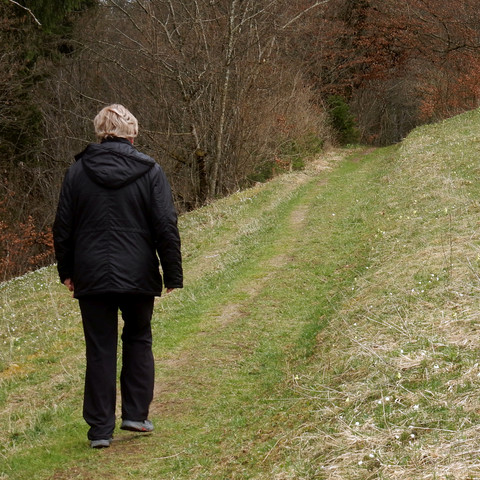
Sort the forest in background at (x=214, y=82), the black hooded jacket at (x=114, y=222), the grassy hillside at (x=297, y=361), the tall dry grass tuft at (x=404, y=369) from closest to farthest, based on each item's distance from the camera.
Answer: the tall dry grass tuft at (x=404, y=369) → the grassy hillside at (x=297, y=361) → the black hooded jacket at (x=114, y=222) → the forest in background at (x=214, y=82)

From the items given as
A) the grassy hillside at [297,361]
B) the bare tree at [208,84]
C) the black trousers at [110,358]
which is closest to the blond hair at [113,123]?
the black trousers at [110,358]

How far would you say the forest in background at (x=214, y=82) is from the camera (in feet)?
67.2

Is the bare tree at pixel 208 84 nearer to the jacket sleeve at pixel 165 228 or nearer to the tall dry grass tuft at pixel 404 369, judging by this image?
the tall dry grass tuft at pixel 404 369

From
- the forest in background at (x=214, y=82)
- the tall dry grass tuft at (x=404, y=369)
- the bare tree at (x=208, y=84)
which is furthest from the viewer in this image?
the forest in background at (x=214, y=82)

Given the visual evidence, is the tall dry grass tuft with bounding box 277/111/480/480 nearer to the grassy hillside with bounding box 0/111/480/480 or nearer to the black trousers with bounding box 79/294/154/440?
the grassy hillside with bounding box 0/111/480/480

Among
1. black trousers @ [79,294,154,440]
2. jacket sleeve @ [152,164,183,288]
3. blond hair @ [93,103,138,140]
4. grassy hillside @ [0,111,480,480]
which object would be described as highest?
blond hair @ [93,103,138,140]

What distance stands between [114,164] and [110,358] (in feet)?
4.45

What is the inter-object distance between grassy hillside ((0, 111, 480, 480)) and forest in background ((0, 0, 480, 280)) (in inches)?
383

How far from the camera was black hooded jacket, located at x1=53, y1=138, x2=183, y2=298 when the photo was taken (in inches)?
180

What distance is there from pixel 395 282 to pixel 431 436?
3.51m

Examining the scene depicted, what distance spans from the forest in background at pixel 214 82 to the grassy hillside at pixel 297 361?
31.9ft

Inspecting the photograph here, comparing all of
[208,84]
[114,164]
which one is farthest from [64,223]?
[208,84]

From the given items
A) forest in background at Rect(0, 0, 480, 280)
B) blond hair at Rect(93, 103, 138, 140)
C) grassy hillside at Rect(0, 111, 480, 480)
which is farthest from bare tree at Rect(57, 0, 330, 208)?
blond hair at Rect(93, 103, 138, 140)

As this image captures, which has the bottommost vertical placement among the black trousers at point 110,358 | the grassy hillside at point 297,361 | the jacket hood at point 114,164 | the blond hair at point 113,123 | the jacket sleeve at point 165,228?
the grassy hillside at point 297,361
